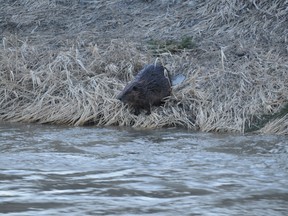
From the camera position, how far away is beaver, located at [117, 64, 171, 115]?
11.5 metres

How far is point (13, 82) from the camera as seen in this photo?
12703mm

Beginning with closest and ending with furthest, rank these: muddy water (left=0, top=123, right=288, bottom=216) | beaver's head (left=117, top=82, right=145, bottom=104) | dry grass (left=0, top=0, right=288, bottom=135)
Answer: muddy water (left=0, top=123, right=288, bottom=216)
dry grass (left=0, top=0, right=288, bottom=135)
beaver's head (left=117, top=82, right=145, bottom=104)

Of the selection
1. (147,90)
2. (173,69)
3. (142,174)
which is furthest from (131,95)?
(142,174)

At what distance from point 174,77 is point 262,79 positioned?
138 centimetres

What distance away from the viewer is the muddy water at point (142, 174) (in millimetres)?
5848

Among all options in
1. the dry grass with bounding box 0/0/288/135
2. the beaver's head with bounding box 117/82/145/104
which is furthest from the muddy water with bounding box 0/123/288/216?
the beaver's head with bounding box 117/82/145/104

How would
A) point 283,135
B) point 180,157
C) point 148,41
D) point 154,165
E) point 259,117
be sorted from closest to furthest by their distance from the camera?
1. point 154,165
2. point 180,157
3. point 283,135
4. point 259,117
5. point 148,41

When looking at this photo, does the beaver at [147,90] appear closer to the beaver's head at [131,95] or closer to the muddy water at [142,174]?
the beaver's head at [131,95]

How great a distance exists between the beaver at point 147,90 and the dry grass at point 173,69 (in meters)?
0.13

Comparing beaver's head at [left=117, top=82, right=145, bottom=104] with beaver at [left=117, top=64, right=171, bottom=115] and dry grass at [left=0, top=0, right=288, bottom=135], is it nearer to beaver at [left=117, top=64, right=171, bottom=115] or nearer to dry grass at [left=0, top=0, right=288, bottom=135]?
beaver at [left=117, top=64, right=171, bottom=115]

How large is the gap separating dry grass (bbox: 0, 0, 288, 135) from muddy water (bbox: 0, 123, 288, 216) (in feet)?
3.94

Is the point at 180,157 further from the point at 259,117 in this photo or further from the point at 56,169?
the point at 259,117

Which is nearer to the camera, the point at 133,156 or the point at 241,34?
the point at 133,156

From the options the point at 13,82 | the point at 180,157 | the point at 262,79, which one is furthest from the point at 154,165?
the point at 13,82
